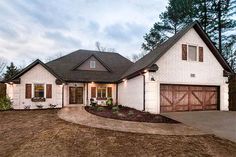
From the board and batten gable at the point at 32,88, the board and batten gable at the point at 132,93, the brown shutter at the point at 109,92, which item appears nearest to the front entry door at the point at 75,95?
the board and batten gable at the point at 32,88

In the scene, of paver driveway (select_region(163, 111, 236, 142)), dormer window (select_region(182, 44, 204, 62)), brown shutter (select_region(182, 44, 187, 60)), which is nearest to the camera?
paver driveway (select_region(163, 111, 236, 142))

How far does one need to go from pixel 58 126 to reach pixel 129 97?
320 inches

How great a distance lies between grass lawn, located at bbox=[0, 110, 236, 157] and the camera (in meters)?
7.05

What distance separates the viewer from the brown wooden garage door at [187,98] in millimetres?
14250

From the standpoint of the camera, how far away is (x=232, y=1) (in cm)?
2264

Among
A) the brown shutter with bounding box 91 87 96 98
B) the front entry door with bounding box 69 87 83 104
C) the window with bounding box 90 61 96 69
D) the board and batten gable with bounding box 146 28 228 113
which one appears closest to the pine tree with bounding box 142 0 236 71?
the board and batten gable with bounding box 146 28 228 113

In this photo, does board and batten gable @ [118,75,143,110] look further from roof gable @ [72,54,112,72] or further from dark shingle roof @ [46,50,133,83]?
roof gable @ [72,54,112,72]

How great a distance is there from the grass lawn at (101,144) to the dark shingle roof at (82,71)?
9.87 metres

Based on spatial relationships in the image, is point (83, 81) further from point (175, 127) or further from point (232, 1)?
point (232, 1)

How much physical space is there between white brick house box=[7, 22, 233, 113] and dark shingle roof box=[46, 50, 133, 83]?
9cm

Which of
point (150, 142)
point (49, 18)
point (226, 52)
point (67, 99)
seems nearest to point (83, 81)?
point (67, 99)

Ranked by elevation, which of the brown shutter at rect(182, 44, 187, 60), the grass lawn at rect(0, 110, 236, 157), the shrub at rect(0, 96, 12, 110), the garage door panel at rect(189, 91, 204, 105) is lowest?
the grass lawn at rect(0, 110, 236, 157)

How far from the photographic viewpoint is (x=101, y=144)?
7656 millimetres

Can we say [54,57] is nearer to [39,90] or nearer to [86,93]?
[86,93]
